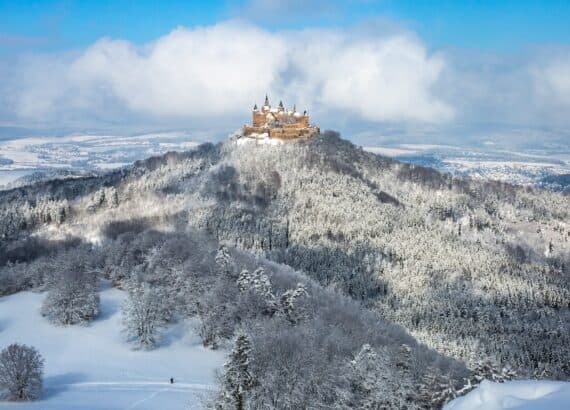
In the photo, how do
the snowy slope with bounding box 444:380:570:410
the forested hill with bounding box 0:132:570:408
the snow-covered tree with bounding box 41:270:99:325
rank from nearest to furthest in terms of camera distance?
the snowy slope with bounding box 444:380:570:410, the snow-covered tree with bounding box 41:270:99:325, the forested hill with bounding box 0:132:570:408

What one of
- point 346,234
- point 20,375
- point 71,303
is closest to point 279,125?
point 346,234

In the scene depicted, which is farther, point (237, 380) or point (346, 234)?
point (346, 234)

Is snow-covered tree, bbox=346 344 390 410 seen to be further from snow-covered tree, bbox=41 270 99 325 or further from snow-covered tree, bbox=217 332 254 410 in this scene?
snow-covered tree, bbox=41 270 99 325

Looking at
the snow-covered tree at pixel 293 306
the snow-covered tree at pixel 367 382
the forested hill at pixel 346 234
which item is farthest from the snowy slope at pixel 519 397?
the forested hill at pixel 346 234

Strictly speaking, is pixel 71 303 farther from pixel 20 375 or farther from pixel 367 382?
pixel 367 382

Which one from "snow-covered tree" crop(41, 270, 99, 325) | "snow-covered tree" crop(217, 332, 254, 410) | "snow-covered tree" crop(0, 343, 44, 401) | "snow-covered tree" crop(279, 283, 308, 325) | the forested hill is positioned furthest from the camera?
the forested hill

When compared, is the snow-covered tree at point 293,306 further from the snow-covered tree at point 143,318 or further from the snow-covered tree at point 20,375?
the snow-covered tree at point 20,375

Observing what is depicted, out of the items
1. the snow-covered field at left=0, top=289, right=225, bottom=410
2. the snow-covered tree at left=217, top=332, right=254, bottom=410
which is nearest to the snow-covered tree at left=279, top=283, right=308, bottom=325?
the snow-covered field at left=0, top=289, right=225, bottom=410
